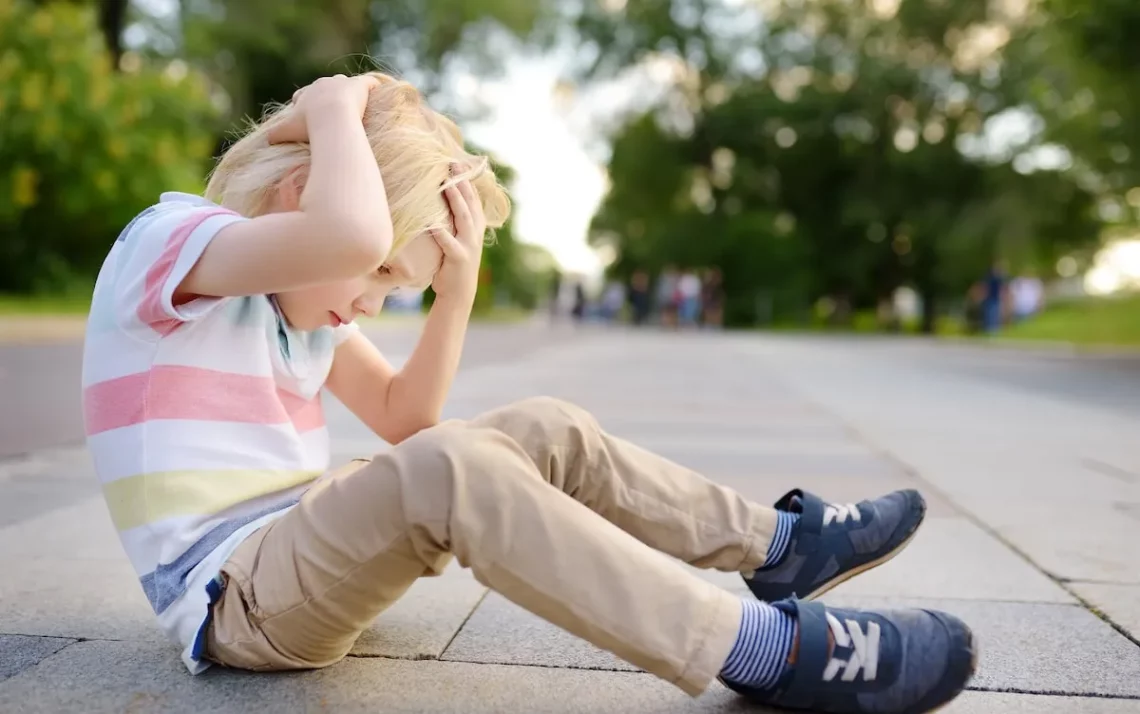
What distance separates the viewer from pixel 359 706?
1704mm

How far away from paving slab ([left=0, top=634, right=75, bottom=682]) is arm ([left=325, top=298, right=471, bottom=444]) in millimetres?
710

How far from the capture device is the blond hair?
1.80 meters

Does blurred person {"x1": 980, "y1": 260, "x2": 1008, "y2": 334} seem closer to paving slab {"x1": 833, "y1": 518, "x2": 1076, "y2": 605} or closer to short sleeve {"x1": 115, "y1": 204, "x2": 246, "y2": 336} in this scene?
paving slab {"x1": 833, "y1": 518, "x2": 1076, "y2": 605}

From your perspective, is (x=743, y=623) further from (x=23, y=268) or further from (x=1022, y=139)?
(x=1022, y=139)

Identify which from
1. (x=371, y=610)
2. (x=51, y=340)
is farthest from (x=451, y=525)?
(x=51, y=340)

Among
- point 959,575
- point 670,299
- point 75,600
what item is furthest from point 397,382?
point 670,299

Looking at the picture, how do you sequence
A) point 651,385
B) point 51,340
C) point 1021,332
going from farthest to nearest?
1. point 1021,332
2. point 51,340
3. point 651,385

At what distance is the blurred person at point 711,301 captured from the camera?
30.0 m

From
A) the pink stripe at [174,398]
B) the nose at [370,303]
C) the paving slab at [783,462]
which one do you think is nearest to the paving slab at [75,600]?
the pink stripe at [174,398]

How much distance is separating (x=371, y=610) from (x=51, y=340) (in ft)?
38.2

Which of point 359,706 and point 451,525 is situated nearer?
point 451,525

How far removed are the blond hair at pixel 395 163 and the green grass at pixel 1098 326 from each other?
18047 mm

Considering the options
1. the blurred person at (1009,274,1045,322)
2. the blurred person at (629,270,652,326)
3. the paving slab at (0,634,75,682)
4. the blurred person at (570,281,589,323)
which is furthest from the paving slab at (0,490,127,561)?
the blurred person at (570,281,589,323)

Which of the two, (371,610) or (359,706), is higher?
(371,610)
